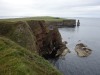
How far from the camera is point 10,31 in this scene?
49688mm

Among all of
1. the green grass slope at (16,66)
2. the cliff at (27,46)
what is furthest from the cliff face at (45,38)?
the green grass slope at (16,66)

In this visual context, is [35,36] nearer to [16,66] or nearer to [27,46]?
[27,46]

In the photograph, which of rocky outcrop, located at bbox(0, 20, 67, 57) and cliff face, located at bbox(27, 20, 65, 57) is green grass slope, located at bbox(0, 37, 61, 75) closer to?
rocky outcrop, located at bbox(0, 20, 67, 57)

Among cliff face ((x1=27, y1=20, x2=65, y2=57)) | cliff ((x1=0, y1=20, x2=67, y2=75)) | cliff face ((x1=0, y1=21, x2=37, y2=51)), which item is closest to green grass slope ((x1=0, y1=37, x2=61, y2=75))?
cliff ((x1=0, y1=20, x2=67, y2=75))

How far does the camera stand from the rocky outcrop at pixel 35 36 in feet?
153

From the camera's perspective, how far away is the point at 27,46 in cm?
4416

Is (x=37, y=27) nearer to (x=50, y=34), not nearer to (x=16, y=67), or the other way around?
(x=50, y=34)

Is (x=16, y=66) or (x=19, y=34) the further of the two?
(x=19, y=34)

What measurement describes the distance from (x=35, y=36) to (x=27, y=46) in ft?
63.9

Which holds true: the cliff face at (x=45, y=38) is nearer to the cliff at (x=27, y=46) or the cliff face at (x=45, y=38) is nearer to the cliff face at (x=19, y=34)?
the cliff at (x=27, y=46)

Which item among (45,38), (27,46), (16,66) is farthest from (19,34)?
(16,66)

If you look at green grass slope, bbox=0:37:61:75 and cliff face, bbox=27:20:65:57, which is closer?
green grass slope, bbox=0:37:61:75

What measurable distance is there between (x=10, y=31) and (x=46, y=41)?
24968mm

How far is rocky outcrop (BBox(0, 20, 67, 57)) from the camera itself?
46.5m
